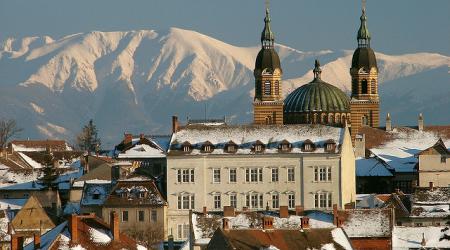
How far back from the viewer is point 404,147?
544ft

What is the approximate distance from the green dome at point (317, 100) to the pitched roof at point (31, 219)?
170ft

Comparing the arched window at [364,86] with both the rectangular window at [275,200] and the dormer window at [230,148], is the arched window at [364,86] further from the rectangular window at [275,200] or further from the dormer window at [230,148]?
the rectangular window at [275,200]

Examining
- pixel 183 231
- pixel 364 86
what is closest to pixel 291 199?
pixel 183 231

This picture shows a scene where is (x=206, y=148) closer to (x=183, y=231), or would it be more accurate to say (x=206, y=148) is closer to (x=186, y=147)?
(x=186, y=147)

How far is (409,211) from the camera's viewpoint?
12556 centimetres

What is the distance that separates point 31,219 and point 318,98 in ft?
178

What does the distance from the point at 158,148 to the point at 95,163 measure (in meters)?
5.07

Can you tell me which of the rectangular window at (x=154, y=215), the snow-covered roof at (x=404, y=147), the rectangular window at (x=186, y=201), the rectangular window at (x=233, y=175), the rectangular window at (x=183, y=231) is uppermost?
the snow-covered roof at (x=404, y=147)

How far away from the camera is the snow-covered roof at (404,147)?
156875 mm

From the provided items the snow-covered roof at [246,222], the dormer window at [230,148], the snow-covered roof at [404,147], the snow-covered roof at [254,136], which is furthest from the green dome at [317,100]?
the snow-covered roof at [246,222]

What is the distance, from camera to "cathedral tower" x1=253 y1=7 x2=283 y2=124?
18138 centimetres

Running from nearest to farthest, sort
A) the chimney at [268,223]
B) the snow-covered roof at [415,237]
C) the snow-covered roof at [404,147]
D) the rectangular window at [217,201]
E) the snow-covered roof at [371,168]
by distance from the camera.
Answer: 1. the chimney at [268,223]
2. the snow-covered roof at [415,237]
3. the rectangular window at [217,201]
4. the snow-covered roof at [371,168]
5. the snow-covered roof at [404,147]

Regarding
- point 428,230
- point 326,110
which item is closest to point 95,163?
point 326,110

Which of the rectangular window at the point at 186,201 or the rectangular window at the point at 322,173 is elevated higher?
the rectangular window at the point at 322,173
